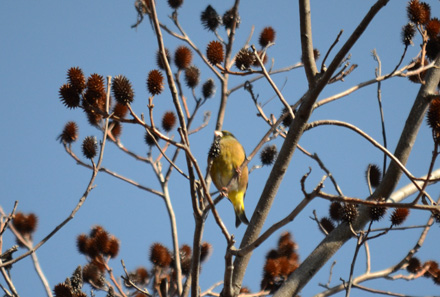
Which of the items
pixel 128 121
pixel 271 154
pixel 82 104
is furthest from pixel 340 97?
pixel 271 154

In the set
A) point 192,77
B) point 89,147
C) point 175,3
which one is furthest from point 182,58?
point 89,147

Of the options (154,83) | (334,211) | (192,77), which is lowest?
(154,83)

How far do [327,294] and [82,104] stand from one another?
7.66ft

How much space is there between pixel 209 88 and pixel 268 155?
1.11 meters

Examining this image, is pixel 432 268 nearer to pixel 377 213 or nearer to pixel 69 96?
pixel 377 213

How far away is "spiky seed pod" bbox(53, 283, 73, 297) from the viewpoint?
3639mm

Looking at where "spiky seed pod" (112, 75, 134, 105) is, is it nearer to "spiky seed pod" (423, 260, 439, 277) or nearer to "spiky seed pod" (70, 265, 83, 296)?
"spiky seed pod" (70, 265, 83, 296)

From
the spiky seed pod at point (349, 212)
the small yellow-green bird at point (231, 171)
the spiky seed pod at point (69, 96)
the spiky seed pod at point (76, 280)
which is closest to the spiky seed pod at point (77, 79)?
the spiky seed pod at point (69, 96)

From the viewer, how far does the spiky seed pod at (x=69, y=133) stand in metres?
4.99

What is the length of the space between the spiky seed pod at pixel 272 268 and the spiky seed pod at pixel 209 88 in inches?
82.1

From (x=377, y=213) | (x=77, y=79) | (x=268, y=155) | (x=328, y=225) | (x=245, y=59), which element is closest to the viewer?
(x=77, y=79)

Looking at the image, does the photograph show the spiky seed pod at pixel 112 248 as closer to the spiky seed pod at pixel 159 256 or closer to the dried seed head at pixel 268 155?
the spiky seed pod at pixel 159 256

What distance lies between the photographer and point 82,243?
5.54 metres

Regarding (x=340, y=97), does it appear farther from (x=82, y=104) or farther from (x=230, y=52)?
(x=230, y=52)
